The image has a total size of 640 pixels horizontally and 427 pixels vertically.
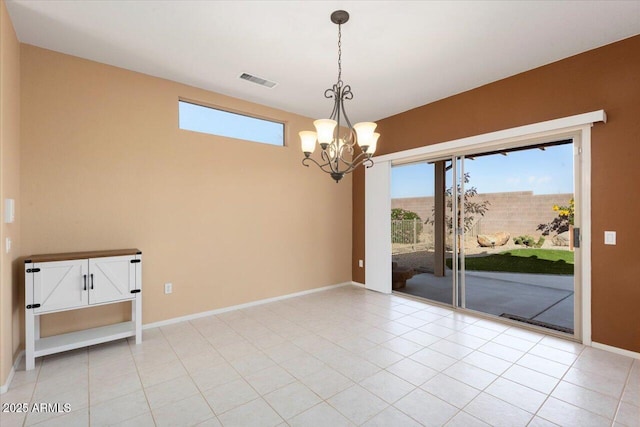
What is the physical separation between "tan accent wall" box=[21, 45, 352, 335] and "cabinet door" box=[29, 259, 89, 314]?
17.3 inches

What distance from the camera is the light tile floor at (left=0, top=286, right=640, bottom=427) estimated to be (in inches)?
75.4

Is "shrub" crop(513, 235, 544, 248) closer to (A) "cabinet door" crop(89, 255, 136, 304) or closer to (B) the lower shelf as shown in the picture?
(A) "cabinet door" crop(89, 255, 136, 304)

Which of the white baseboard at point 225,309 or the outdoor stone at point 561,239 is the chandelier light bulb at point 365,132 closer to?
the outdoor stone at point 561,239

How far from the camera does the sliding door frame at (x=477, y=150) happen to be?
292 centimetres

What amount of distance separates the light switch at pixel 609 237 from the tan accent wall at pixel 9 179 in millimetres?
5136

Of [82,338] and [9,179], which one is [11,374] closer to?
[82,338]

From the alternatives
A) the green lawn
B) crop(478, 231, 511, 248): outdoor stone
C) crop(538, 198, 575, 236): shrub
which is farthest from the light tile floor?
crop(538, 198, 575, 236): shrub

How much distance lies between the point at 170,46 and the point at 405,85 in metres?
2.68

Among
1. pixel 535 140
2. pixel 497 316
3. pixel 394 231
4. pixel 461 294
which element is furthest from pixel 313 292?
pixel 535 140

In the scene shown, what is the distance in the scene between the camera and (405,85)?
3672 millimetres

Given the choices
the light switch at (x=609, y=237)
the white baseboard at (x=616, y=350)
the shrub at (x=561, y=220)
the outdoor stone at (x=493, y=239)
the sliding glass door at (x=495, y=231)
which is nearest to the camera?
the white baseboard at (x=616, y=350)

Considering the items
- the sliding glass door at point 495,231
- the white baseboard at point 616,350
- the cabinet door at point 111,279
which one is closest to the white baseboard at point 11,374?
the cabinet door at point 111,279

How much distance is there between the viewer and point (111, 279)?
2807mm

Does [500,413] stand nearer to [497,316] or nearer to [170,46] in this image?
[497,316]
